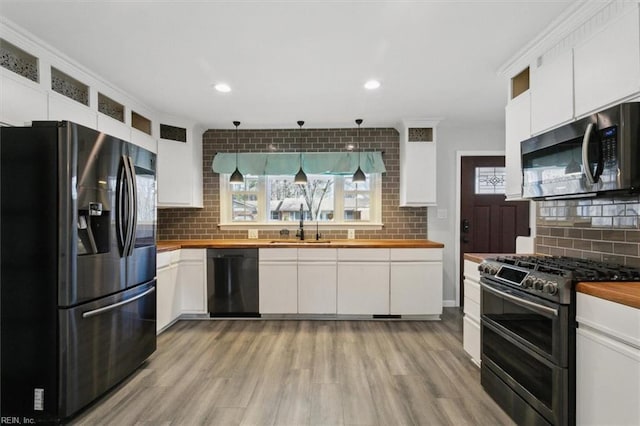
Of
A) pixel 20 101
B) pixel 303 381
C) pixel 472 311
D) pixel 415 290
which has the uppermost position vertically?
pixel 20 101

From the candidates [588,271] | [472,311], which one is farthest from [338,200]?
[588,271]

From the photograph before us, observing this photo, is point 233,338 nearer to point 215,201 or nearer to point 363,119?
point 215,201

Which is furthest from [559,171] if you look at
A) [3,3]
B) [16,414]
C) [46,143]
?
[16,414]

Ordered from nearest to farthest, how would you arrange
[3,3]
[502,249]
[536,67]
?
1. [3,3]
2. [536,67]
3. [502,249]

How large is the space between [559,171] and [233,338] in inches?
120

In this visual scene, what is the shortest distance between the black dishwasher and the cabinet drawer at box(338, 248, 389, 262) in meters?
1.03

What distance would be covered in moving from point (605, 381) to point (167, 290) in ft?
11.5

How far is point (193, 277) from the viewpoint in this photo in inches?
144

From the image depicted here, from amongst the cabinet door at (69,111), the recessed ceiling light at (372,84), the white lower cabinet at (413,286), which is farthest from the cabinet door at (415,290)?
the cabinet door at (69,111)

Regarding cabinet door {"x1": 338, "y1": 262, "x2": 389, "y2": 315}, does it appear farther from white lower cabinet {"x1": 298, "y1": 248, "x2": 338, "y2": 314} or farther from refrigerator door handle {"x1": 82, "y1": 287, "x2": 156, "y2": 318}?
refrigerator door handle {"x1": 82, "y1": 287, "x2": 156, "y2": 318}

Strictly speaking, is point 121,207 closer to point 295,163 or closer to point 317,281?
point 317,281

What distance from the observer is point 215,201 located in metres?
4.25

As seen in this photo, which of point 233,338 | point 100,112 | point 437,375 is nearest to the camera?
point 437,375

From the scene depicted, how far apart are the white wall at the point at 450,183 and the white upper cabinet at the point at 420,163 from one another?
0.35m
